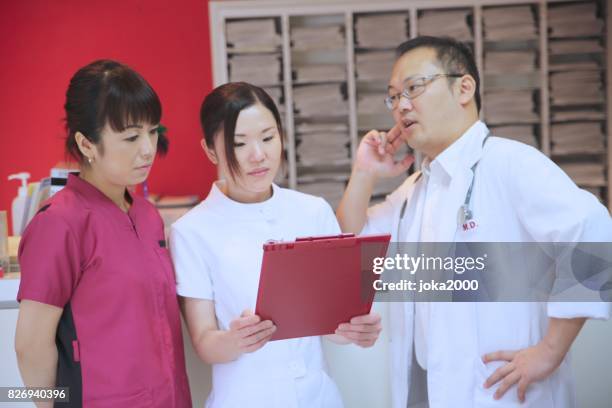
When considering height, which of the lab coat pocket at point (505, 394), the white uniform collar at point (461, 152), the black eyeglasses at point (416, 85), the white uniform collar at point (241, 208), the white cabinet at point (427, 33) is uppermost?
the white cabinet at point (427, 33)

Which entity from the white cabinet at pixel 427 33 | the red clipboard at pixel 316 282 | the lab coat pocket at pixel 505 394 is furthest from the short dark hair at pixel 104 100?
the white cabinet at pixel 427 33

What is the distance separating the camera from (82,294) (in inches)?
56.4

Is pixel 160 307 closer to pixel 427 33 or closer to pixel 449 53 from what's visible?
pixel 449 53

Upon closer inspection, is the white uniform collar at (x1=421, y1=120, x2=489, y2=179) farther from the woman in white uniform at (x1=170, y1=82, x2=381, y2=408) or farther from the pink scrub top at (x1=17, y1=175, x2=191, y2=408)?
the pink scrub top at (x1=17, y1=175, x2=191, y2=408)

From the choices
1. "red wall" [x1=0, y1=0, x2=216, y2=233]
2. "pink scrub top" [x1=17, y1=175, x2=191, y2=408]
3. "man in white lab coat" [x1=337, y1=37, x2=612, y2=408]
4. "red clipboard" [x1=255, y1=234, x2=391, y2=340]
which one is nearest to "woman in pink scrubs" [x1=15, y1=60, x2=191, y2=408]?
"pink scrub top" [x1=17, y1=175, x2=191, y2=408]

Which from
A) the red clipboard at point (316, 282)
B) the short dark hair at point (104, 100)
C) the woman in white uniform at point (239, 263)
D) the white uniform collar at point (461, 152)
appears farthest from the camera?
the white uniform collar at point (461, 152)

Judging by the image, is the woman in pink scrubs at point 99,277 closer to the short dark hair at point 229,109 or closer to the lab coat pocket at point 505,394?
the short dark hair at point 229,109

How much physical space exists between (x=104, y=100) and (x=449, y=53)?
918 millimetres

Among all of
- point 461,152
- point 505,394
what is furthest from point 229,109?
point 505,394

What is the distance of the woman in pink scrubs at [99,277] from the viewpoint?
54.8 inches

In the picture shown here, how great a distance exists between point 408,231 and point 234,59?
8.79ft

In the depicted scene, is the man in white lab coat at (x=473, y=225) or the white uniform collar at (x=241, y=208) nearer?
the man in white lab coat at (x=473, y=225)

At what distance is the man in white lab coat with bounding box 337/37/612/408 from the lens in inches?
59.3

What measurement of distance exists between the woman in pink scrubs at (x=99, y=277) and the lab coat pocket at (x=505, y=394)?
0.75m
